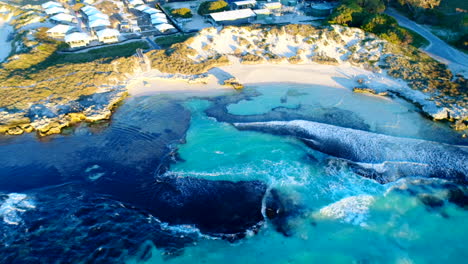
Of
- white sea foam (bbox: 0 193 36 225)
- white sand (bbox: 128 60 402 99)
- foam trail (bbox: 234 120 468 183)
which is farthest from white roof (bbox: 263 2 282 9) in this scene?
white sea foam (bbox: 0 193 36 225)

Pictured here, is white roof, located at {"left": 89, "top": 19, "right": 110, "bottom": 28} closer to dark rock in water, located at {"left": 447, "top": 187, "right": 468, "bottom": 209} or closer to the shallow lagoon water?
the shallow lagoon water

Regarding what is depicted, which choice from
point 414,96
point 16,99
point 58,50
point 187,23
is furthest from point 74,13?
point 414,96

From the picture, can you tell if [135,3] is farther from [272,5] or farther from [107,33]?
[272,5]

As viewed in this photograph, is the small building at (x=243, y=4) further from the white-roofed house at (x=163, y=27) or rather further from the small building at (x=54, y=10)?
the small building at (x=54, y=10)

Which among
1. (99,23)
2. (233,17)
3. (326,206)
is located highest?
(233,17)

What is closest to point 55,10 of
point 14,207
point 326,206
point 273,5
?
point 273,5

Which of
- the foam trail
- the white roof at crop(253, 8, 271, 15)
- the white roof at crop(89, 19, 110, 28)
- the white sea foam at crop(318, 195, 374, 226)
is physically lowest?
the white sea foam at crop(318, 195, 374, 226)
